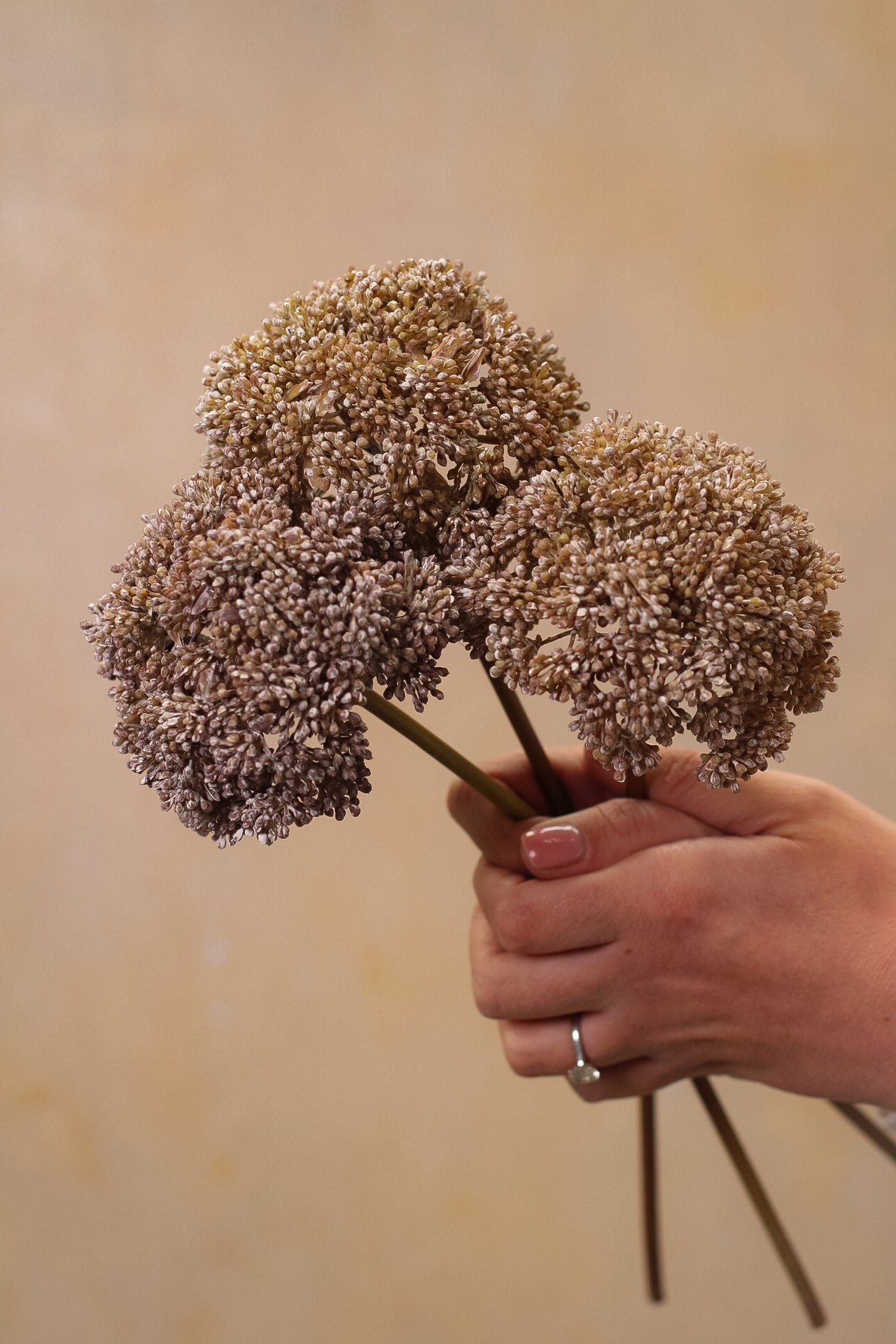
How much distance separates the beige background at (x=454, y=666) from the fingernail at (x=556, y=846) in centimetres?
105

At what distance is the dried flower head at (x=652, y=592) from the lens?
2.07ft

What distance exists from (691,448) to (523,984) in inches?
17.9

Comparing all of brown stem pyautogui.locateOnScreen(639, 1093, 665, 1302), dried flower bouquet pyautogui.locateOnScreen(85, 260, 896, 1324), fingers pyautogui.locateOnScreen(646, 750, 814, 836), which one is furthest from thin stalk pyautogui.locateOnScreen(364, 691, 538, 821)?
brown stem pyautogui.locateOnScreen(639, 1093, 665, 1302)

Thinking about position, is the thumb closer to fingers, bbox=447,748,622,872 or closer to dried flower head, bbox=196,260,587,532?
fingers, bbox=447,748,622,872

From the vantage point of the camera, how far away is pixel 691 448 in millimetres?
681

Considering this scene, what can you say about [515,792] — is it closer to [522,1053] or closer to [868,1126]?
[522,1053]

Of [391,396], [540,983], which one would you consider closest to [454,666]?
[540,983]

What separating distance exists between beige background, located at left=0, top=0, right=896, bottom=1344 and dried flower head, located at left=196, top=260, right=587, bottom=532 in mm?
1189

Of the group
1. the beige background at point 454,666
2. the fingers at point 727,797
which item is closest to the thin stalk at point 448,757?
the fingers at point 727,797

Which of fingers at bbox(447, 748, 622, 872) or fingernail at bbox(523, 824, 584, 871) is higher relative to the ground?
fingers at bbox(447, 748, 622, 872)

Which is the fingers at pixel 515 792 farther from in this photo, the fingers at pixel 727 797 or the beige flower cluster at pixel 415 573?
the beige flower cluster at pixel 415 573

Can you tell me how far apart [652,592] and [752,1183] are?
707mm

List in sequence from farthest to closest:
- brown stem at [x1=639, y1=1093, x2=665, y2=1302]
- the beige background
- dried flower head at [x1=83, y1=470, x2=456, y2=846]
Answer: the beige background < brown stem at [x1=639, y1=1093, x2=665, y2=1302] < dried flower head at [x1=83, y1=470, x2=456, y2=846]

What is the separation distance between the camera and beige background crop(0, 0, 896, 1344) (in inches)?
71.2
